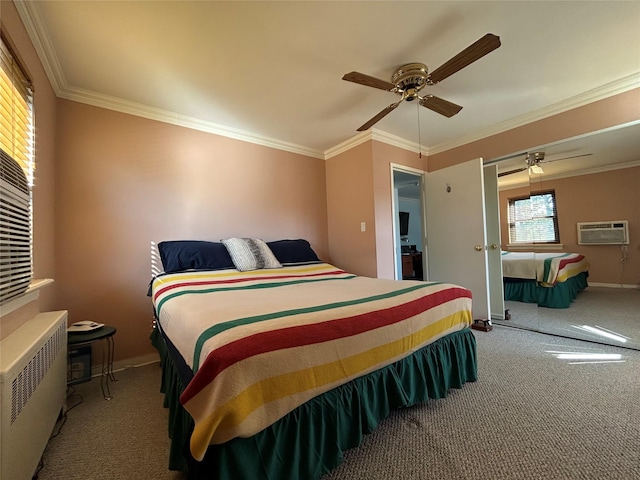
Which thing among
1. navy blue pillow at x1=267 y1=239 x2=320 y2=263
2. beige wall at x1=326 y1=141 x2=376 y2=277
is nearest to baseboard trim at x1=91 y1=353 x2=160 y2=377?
navy blue pillow at x1=267 y1=239 x2=320 y2=263

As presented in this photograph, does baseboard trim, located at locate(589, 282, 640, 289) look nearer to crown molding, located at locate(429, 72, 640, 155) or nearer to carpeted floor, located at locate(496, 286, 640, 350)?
carpeted floor, located at locate(496, 286, 640, 350)

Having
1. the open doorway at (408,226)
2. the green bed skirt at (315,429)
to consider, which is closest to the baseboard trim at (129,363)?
the green bed skirt at (315,429)

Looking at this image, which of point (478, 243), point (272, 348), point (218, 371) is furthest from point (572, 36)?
point (218, 371)

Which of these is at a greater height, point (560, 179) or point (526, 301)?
point (560, 179)

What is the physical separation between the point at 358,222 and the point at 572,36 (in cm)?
225

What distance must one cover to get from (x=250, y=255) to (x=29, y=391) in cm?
159

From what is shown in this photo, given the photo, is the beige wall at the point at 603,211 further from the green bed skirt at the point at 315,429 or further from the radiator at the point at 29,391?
the radiator at the point at 29,391

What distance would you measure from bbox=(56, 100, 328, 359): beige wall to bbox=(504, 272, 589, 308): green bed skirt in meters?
3.25

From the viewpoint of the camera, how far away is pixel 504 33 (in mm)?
1644

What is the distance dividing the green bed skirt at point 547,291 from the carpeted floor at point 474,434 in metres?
1.06

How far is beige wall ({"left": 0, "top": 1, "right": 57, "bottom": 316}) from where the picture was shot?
1.47 metres

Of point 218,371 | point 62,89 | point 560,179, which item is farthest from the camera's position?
point 560,179

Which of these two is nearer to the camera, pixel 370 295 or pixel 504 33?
pixel 370 295

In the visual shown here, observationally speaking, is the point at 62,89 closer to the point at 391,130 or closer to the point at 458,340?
the point at 391,130
